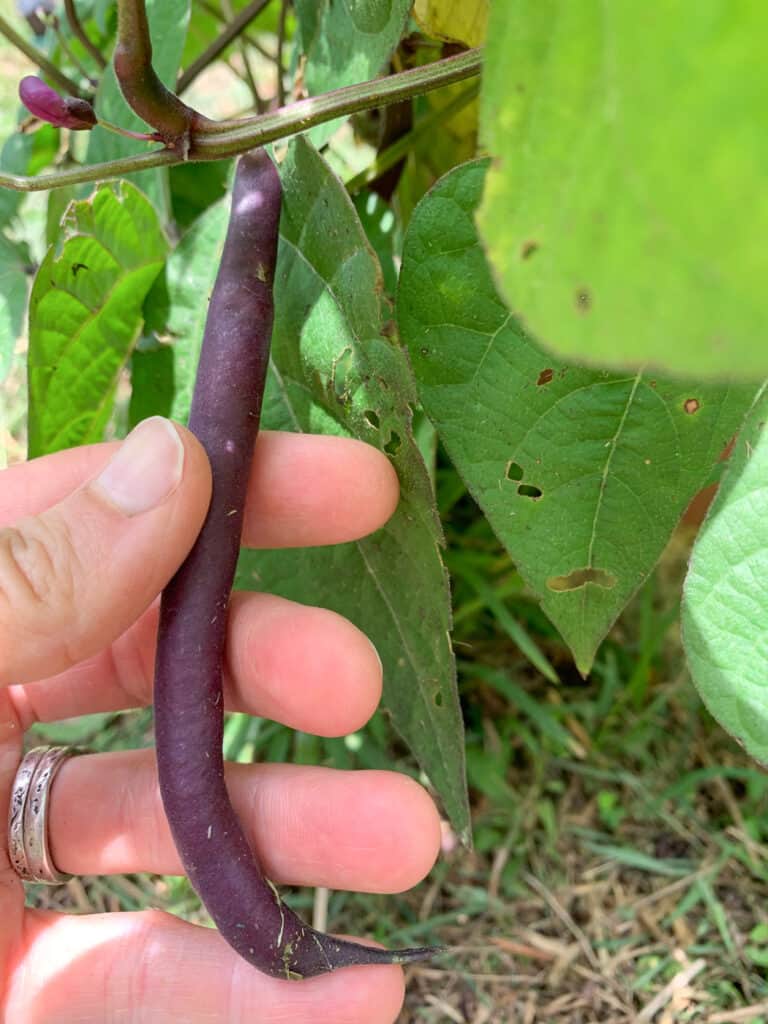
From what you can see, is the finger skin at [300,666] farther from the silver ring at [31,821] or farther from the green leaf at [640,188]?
the green leaf at [640,188]

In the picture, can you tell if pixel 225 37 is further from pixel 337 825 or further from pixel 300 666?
pixel 337 825

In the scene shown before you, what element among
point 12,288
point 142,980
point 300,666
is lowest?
point 142,980

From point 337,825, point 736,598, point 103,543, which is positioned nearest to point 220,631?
point 103,543

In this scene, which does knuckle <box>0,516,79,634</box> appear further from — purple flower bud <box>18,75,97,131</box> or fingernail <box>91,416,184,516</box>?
purple flower bud <box>18,75,97,131</box>

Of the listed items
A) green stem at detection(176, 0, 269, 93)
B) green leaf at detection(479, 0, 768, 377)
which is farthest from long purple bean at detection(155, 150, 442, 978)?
green leaf at detection(479, 0, 768, 377)

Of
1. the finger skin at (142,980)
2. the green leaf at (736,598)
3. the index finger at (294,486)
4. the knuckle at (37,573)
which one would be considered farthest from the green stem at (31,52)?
the finger skin at (142,980)
